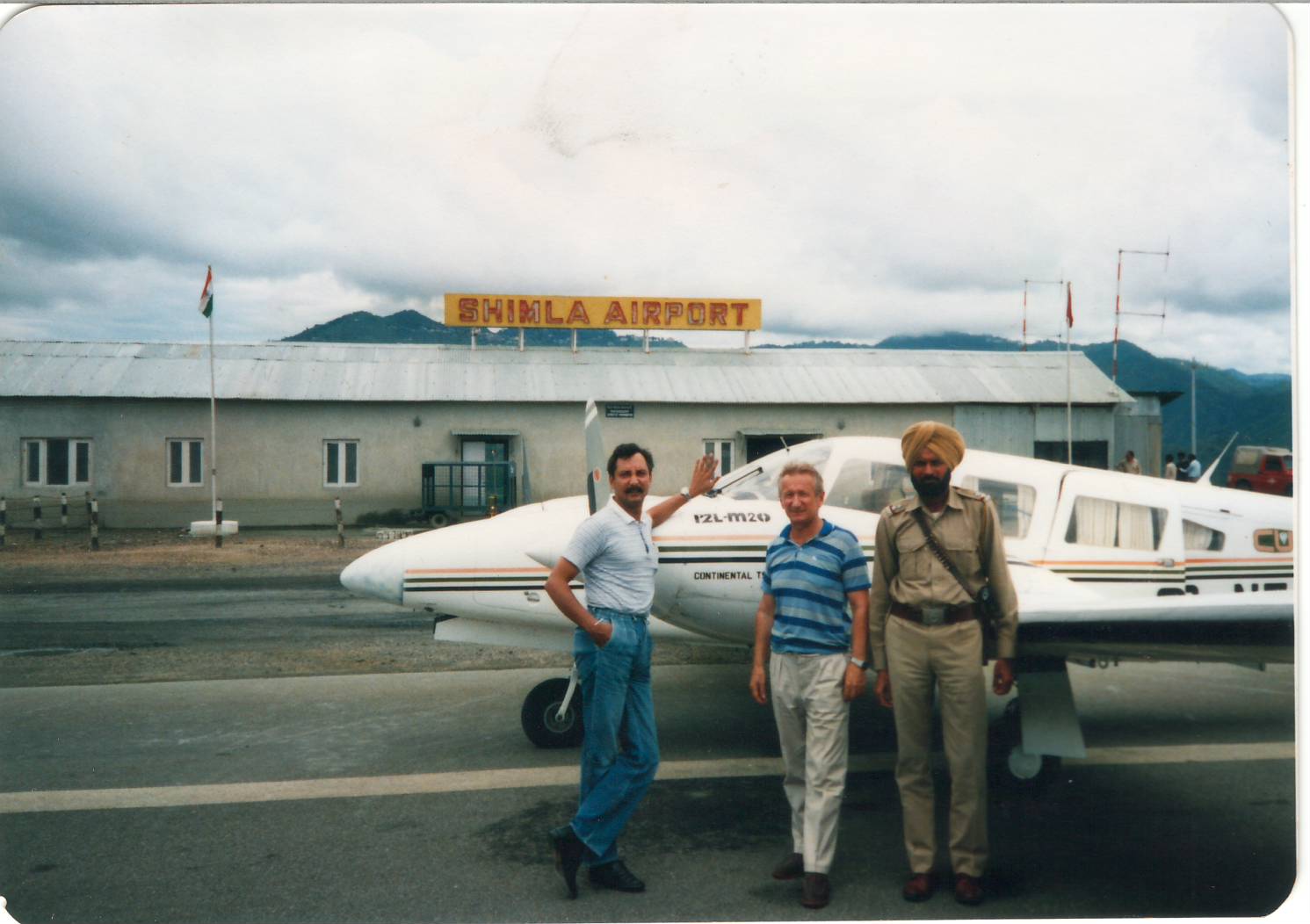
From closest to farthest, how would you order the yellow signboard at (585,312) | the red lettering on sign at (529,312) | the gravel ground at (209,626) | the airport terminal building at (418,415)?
the gravel ground at (209,626) < the airport terminal building at (418,415) < the yellow signboard at (585,312) < the red lettering on sign at (529,312)

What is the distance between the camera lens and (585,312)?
2314 centimetres

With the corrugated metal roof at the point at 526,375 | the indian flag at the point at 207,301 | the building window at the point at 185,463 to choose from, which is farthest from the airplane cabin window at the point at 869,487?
the building window at the point at 185,463

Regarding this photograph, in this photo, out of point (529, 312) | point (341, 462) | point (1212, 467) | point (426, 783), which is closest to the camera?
point (426, 783)

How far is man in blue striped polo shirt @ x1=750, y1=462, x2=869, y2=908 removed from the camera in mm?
3924

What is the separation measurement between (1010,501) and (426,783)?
385 cm

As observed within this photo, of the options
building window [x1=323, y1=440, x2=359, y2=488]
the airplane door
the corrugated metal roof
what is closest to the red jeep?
the airplane door

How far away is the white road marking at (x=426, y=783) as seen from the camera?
16.7 ft

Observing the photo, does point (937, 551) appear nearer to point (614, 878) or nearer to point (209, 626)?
point (614, 878)

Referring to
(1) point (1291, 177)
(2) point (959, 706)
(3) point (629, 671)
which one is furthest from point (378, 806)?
(1) point (1291, 177)

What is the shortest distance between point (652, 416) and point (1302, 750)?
1897 cm

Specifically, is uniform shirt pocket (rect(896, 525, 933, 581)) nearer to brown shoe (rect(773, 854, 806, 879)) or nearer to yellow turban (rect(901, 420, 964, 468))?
yellow turban (rect(901, 420, 964, 468))

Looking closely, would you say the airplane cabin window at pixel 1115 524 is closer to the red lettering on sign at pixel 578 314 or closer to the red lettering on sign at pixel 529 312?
the red lettering on sign at pixel 578 314

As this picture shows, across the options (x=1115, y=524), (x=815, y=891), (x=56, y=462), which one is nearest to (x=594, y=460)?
(x=815, y=891)

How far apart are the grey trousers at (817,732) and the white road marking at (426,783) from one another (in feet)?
5.32
